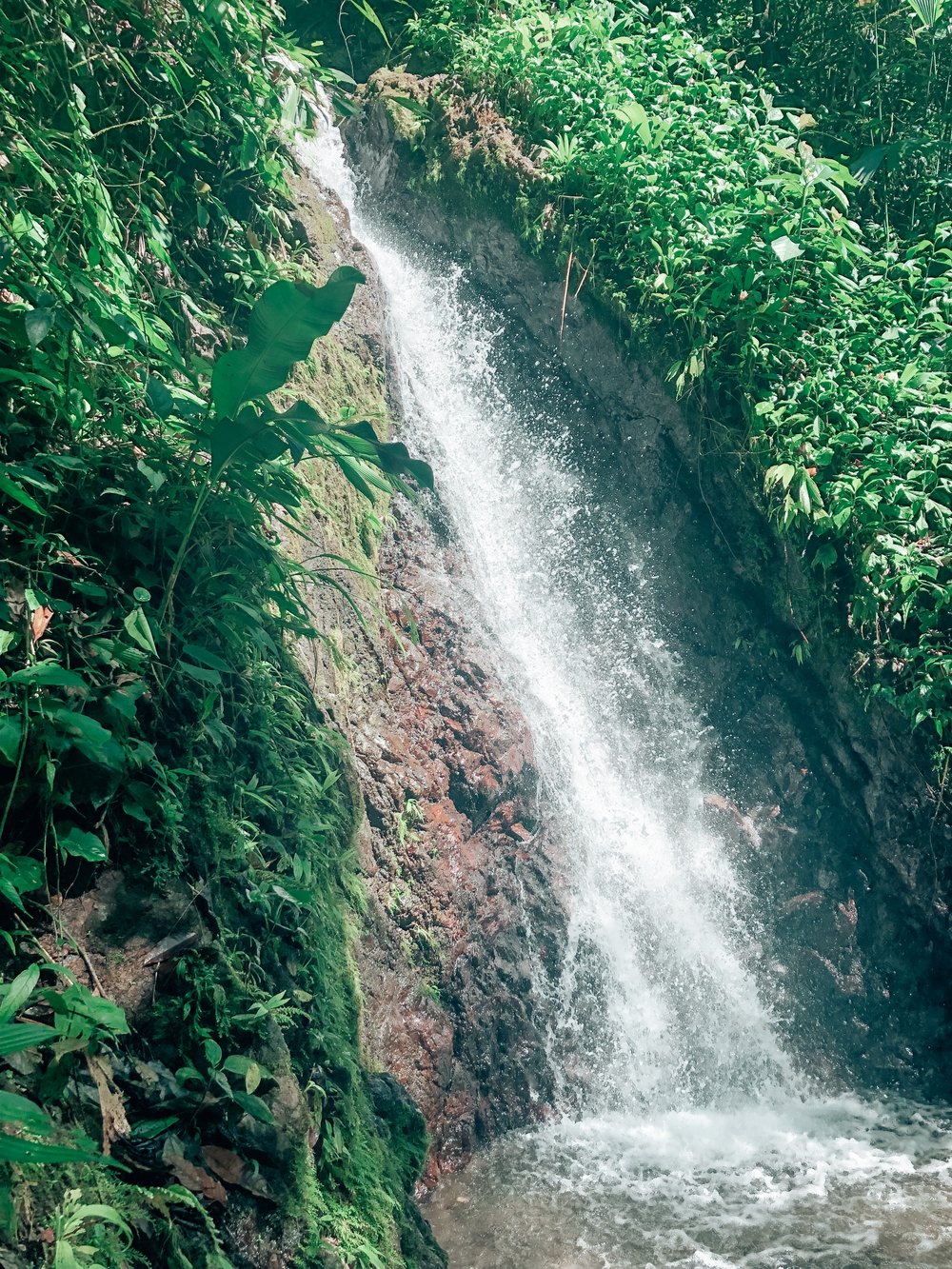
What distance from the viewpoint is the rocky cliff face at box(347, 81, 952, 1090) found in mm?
5895

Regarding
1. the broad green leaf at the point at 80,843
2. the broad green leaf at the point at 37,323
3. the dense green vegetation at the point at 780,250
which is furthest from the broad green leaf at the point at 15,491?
the dense green vegetation at the point at 780,250

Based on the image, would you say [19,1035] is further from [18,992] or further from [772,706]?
[772,706]

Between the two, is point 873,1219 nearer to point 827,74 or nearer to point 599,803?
point 599,803

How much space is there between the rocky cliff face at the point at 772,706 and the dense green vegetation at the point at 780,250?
27 centimetres

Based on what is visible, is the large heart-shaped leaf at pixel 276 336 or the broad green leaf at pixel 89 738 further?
the large heart-shaped leaf at pixel 276 336

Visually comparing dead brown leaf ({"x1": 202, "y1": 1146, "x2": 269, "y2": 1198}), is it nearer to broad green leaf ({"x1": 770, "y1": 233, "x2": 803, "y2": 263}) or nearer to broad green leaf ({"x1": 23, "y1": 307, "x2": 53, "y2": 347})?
broad green leaf ({"x1": 23, "y1": 307, "x2": 53, "y2": 347})

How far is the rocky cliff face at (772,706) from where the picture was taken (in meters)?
5.89

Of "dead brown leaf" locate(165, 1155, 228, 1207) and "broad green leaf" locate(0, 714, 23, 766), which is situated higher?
"broad green leaf" locate(0, 714, 23, 766)

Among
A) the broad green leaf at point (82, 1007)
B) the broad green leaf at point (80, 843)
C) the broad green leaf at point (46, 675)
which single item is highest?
the broad green leaf at point (46, 675)

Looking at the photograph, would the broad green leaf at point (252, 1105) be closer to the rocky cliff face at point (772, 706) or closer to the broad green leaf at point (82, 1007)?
the broad green leaf at point (82, 1007)

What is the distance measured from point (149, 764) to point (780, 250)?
5.38m

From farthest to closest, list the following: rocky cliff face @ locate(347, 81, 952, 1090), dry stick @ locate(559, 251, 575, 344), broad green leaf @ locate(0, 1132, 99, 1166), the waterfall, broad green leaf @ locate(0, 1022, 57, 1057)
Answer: dry stick @ locate(559, 251, 575, 344) < rocky cliff face @ locate(347, 81, 952, 1090) < the waterfall < broad green leaf @ locate(0, 1022, 57, 1057) < broad green leaf @ locate(0, 1132, 99, 1166)

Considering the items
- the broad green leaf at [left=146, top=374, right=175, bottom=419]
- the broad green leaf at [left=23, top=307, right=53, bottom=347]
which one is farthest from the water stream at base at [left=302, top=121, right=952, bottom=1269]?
the broad green leaf at [left=23, top=307, right=53, bottom=347]

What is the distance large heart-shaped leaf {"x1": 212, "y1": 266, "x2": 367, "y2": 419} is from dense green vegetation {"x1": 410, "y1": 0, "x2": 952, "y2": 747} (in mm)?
4031
